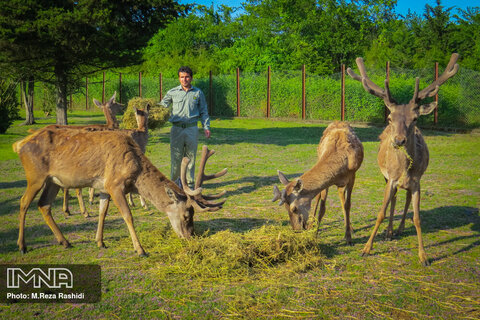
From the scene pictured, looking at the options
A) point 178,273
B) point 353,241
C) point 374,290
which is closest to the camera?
point 374,290

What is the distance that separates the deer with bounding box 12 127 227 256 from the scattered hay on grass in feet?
1.41

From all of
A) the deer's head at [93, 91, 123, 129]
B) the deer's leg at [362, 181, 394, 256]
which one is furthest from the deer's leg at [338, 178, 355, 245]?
the deer's head at [93, 91, 123, 129]

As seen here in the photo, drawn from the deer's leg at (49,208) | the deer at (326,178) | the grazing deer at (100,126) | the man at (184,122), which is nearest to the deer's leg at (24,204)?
the deer's leg at (49,208)

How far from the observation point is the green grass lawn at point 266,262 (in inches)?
193

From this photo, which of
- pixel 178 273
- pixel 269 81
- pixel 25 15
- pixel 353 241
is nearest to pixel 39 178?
pixel 178 273

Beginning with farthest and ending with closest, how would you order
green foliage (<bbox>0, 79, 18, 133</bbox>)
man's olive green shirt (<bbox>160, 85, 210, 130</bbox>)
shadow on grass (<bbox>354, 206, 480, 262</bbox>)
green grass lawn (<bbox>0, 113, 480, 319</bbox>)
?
green foliage (<bbox>0, 79, 18, 133</bbox>) < man's olive green shirt (<bbox>160, 85, 210, 130</bbox>) < shadow on grass (<bbox>354, 206, 480, 262</bbox>) < green grass lawn (<bbox>0, 113, 480, 319</bbox>)

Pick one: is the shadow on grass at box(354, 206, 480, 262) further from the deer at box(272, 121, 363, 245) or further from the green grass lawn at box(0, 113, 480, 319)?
the deer at box(272, 121, 363, 245)

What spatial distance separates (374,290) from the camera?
5.33 metres

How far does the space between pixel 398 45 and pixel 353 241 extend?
3701 cm

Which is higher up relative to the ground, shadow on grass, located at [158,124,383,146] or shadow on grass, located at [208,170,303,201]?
shadow on grass, located at [158,124,383,146]

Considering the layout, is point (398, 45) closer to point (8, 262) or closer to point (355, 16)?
point (355, 16)

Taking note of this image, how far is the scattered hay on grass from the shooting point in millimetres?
Answer: 5844

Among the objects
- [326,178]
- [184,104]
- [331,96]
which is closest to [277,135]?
[331,96]

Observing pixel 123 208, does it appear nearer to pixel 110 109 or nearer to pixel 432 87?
pixel 432 87
